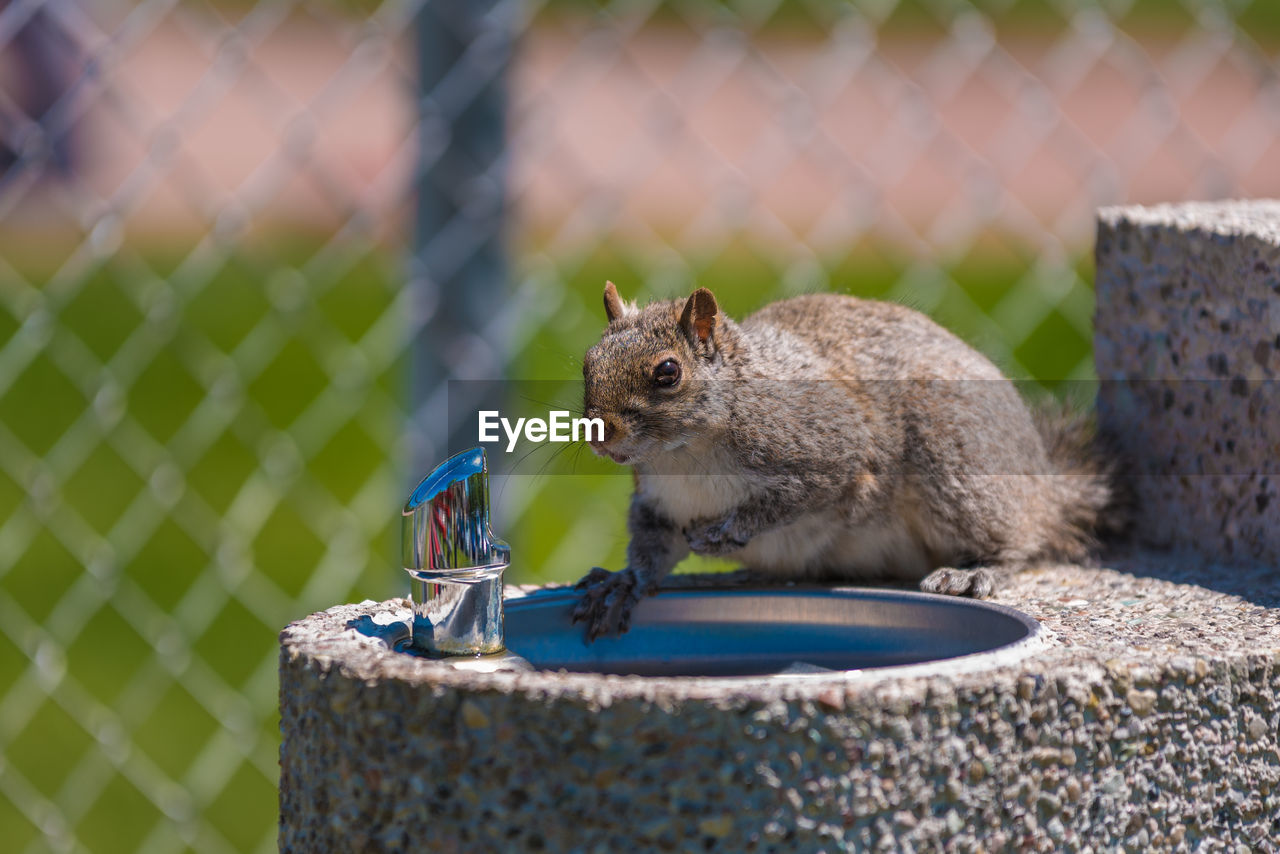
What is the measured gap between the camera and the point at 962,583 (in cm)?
134

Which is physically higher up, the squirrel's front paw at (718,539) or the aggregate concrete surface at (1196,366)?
the aggregate concrete surface at (1196,366)

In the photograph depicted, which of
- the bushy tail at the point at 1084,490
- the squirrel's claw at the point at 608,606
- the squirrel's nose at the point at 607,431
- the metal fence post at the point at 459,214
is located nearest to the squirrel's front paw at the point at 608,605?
the squirrel's claw at the point at 608,606

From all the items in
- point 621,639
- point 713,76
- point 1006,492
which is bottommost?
point 621,639

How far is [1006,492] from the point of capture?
145 cm

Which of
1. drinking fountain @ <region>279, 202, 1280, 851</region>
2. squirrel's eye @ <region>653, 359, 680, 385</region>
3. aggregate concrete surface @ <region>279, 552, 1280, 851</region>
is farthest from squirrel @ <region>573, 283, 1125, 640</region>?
aggregate concrete surface @ <region>279, 552, 1280, 851</region>

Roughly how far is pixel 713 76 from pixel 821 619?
3.79 feet

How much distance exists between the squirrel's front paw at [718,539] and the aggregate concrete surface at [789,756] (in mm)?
362

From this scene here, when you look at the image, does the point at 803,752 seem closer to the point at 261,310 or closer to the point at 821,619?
→ the point at 821,619

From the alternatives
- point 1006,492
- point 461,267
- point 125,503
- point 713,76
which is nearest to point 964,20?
point 713,76

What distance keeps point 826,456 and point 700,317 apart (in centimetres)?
16

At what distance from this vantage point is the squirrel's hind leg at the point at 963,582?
1.34 metres

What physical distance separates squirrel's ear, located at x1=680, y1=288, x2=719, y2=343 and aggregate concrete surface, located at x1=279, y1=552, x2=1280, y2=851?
1.41 feet

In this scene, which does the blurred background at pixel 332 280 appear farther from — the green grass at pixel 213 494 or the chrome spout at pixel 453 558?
the chrome spout at pixel 453 558

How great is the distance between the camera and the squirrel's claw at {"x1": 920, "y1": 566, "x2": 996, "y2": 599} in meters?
1.34
